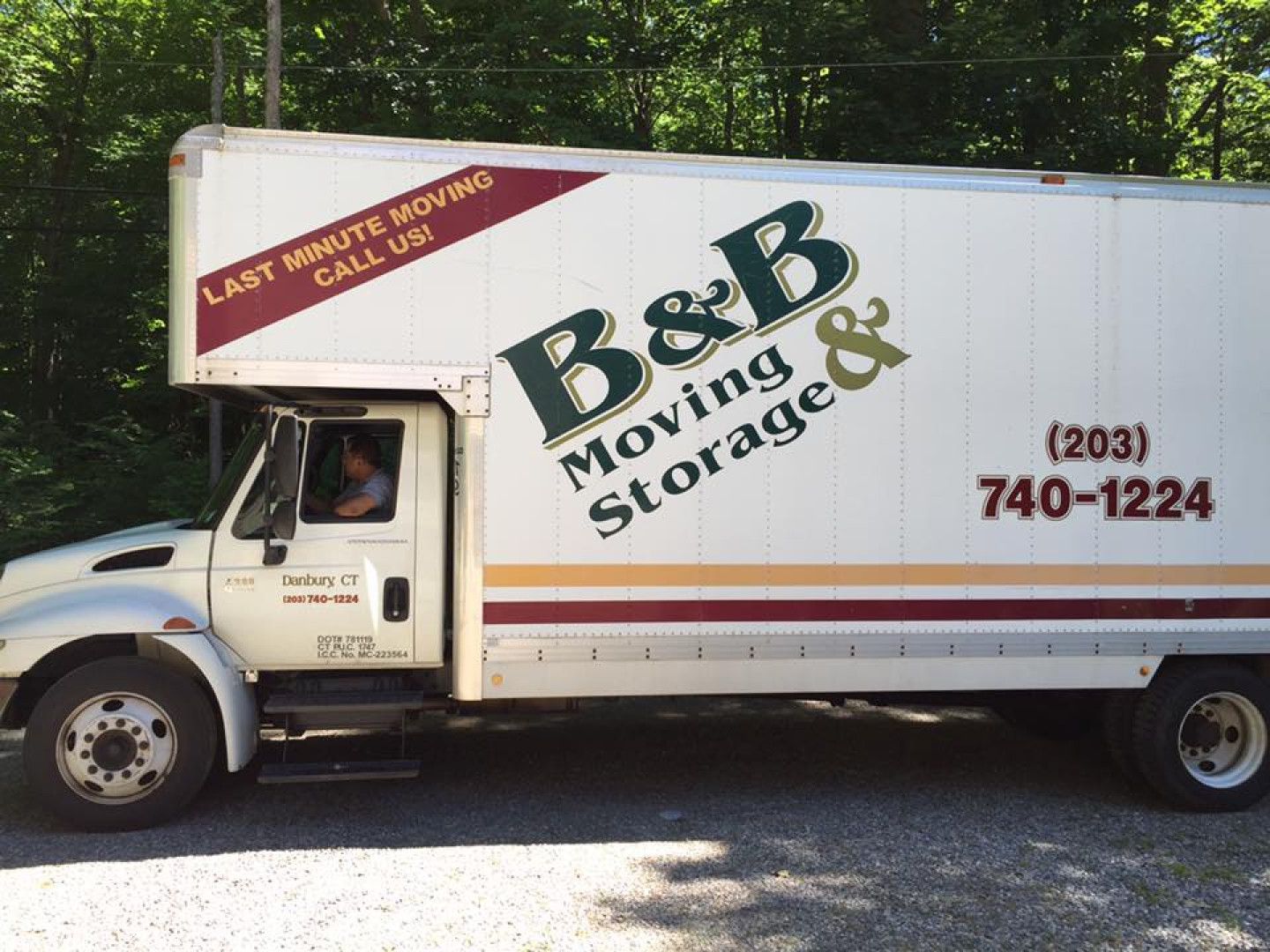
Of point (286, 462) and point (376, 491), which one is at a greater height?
point (286, 462)

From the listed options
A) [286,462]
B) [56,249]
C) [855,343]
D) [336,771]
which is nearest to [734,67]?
[855,343]

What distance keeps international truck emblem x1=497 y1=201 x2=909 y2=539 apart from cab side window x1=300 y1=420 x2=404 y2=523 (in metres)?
0.85

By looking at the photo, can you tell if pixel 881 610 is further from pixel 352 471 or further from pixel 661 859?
pixel 352 471

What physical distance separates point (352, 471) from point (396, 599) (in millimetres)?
748

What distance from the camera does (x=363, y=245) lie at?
5195 mm

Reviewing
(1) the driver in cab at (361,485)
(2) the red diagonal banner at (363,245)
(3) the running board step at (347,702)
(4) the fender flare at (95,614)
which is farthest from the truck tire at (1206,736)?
(4) the fender flare at (95,614)

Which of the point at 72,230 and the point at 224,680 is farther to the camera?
the point at 72,230

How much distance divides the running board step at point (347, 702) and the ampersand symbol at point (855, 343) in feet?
9.32

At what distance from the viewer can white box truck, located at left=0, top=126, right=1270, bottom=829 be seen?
16.9 feet

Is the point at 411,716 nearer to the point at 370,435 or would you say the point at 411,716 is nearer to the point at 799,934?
the point at 370,435

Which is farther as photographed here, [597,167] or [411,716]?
[411,716]

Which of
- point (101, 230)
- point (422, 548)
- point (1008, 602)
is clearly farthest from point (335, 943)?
point (101, 230)

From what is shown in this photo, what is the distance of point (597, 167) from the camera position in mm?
5355

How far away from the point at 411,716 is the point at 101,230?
1508 cm
